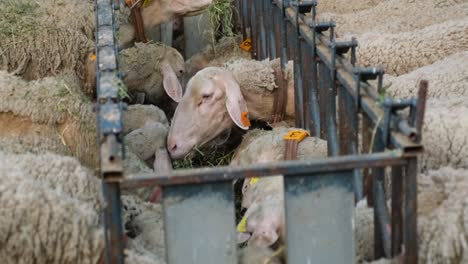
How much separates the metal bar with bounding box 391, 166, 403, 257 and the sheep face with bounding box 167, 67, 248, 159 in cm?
241

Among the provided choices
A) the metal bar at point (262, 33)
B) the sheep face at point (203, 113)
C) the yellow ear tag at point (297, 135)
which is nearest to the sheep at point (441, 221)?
the yellow ear tag at point (297, 135)

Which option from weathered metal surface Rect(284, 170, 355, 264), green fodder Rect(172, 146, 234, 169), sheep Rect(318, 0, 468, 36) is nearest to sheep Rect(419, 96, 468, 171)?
weathered metal surface Rect(284, 170, 355, 264)

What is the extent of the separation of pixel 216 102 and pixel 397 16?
73.0 inches

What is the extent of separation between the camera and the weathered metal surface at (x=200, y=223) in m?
2.65

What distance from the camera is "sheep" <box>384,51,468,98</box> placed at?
4.63 metres

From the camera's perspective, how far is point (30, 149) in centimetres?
423

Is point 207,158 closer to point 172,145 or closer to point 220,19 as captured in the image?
point 172,145

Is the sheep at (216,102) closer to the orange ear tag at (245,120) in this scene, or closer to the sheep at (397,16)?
the orange ear tag at (245,120)

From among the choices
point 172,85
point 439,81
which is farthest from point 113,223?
point 172,85

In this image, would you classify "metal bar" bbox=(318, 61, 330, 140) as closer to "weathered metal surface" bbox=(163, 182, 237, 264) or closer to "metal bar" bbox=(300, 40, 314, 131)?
"metal bar" bbox=(300, 40, 314, 131)

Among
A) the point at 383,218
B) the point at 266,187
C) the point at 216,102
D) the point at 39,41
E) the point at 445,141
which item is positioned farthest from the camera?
the point at 39,41

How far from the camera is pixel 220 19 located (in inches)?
277

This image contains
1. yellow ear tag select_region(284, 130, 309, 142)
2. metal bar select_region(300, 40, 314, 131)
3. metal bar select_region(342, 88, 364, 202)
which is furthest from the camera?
metal bar select_region(300, 40, 314, 131)

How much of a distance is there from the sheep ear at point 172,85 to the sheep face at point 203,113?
20.8 inches
